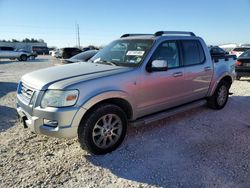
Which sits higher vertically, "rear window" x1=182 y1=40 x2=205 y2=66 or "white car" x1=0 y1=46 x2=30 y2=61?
"rear window" x1=182 y1=40 x2=205 y2=66

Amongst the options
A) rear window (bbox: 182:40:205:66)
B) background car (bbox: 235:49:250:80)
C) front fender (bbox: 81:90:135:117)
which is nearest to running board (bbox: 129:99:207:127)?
front fender (bbox: 81:90:135:117)

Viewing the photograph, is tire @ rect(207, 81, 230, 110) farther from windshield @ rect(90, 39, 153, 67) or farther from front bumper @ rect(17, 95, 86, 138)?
front bumper @ rect(17, 95, 86, 138)

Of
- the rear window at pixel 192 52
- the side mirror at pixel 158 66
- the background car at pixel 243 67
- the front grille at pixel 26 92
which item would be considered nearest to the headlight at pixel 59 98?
the front grille at pixel 26 92

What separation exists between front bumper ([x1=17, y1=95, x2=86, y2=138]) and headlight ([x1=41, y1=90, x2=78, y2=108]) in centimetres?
7

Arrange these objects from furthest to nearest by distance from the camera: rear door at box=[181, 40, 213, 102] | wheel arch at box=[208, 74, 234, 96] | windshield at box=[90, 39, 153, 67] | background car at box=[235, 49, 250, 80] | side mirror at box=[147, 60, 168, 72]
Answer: background car at box=[235, 49, 250, 80] < wheel arch at box=[208, 74, 234, 96] < rear door at box=[181, 40, 213, 102] < windshield at box=[90, 39, 153, 67] < side mirror at box=[147, 60, 168, 72]

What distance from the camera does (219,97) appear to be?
6160 mm

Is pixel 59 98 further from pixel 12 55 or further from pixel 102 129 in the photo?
pixel 12 55

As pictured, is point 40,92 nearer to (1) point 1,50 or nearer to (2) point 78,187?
(2) point 78,187

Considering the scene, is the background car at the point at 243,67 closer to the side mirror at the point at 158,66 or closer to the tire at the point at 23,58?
the side mirror at the point at 158,66

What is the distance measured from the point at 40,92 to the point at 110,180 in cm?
154

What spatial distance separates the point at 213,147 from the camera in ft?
13.3

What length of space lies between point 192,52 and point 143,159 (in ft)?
8.90

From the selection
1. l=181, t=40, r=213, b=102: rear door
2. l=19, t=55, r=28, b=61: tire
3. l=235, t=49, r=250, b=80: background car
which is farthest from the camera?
l=19, t=55, r=28, b=61: tire

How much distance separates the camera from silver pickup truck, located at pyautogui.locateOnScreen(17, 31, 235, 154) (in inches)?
132
